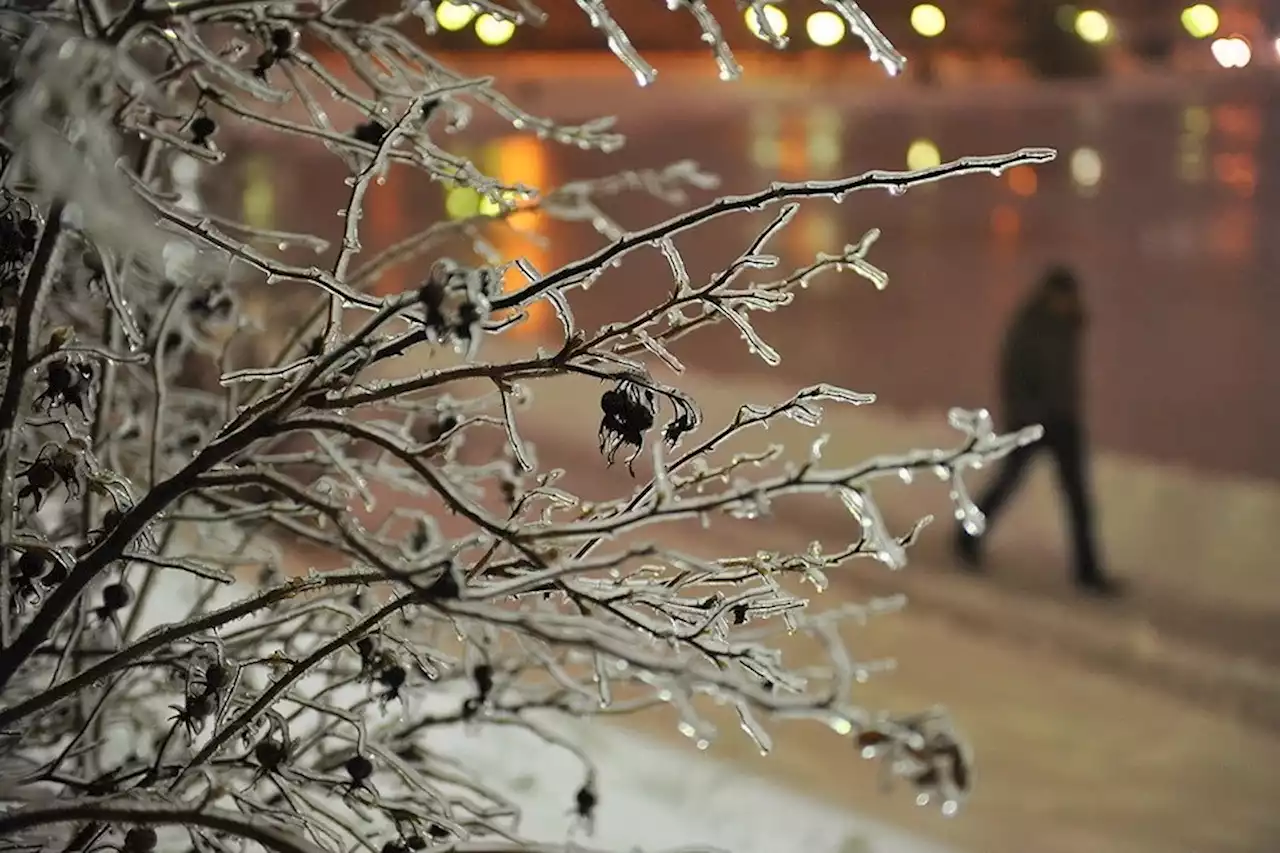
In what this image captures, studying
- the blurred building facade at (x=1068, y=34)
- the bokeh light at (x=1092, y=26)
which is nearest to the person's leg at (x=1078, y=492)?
the blurred building facade at (x=1068, y=34)

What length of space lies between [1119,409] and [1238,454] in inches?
46.1

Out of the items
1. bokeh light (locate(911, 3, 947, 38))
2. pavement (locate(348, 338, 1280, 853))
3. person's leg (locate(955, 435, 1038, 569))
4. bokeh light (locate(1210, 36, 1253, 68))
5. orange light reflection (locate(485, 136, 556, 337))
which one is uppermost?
bokeh light (locate(1210, 36, 1253, 68))

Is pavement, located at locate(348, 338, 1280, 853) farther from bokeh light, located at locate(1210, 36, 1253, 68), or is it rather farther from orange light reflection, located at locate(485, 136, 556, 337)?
bokeh light, located at locate(1210, 36, 1253, 68)

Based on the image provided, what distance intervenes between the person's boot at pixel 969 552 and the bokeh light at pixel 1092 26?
603 cm

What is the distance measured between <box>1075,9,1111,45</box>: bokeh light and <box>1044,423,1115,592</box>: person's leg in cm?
580

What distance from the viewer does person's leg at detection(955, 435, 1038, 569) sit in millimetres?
6254

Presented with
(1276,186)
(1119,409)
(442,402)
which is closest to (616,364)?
(442,402)

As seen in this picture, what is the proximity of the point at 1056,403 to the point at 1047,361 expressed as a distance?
9.0 inches

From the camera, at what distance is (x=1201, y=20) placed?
439 inches

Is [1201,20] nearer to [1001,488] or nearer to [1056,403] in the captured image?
[1056,403]

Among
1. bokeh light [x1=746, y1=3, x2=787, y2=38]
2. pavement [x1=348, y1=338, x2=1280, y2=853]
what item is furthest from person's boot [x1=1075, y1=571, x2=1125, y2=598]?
bokeh light [x1=746, y1=3, x2=787, y2=38]

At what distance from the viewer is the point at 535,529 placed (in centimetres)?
128

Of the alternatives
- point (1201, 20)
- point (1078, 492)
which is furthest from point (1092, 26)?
point (1078, 492)

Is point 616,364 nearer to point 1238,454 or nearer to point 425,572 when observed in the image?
point 425,572
